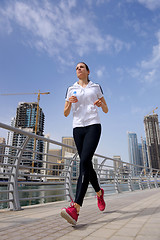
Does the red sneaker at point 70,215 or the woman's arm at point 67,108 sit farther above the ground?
the woman's arm at point 67,108

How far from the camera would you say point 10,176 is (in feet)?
9.91

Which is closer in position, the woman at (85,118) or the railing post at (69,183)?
the woman at (85,118)

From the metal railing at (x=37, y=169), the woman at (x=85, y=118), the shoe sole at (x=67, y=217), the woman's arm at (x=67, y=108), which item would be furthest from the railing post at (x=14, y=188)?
the shoe sole at (x=67, y=217)

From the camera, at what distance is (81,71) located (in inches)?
99.8

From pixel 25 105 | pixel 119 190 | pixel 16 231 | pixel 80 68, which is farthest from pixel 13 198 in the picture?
pixel 25 105

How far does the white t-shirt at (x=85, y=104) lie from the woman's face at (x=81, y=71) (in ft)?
0.47

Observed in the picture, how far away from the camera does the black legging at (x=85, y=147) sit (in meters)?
2.06

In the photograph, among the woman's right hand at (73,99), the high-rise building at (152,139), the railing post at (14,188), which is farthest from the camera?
the high-rise building at (152,139)

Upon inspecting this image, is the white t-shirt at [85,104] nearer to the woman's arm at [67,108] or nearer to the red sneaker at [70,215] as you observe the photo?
the woman's arm at [67,108]

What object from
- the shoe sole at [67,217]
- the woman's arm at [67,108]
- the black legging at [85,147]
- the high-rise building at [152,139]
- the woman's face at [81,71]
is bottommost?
the shoe sole at [67,217]

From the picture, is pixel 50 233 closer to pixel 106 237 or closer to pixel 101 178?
pixel 106 237

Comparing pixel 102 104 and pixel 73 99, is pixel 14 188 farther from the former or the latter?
pixel 102 104

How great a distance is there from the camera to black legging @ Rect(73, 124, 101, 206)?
2057 mm

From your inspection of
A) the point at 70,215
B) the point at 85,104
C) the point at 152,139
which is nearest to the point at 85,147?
the point at 85,104
